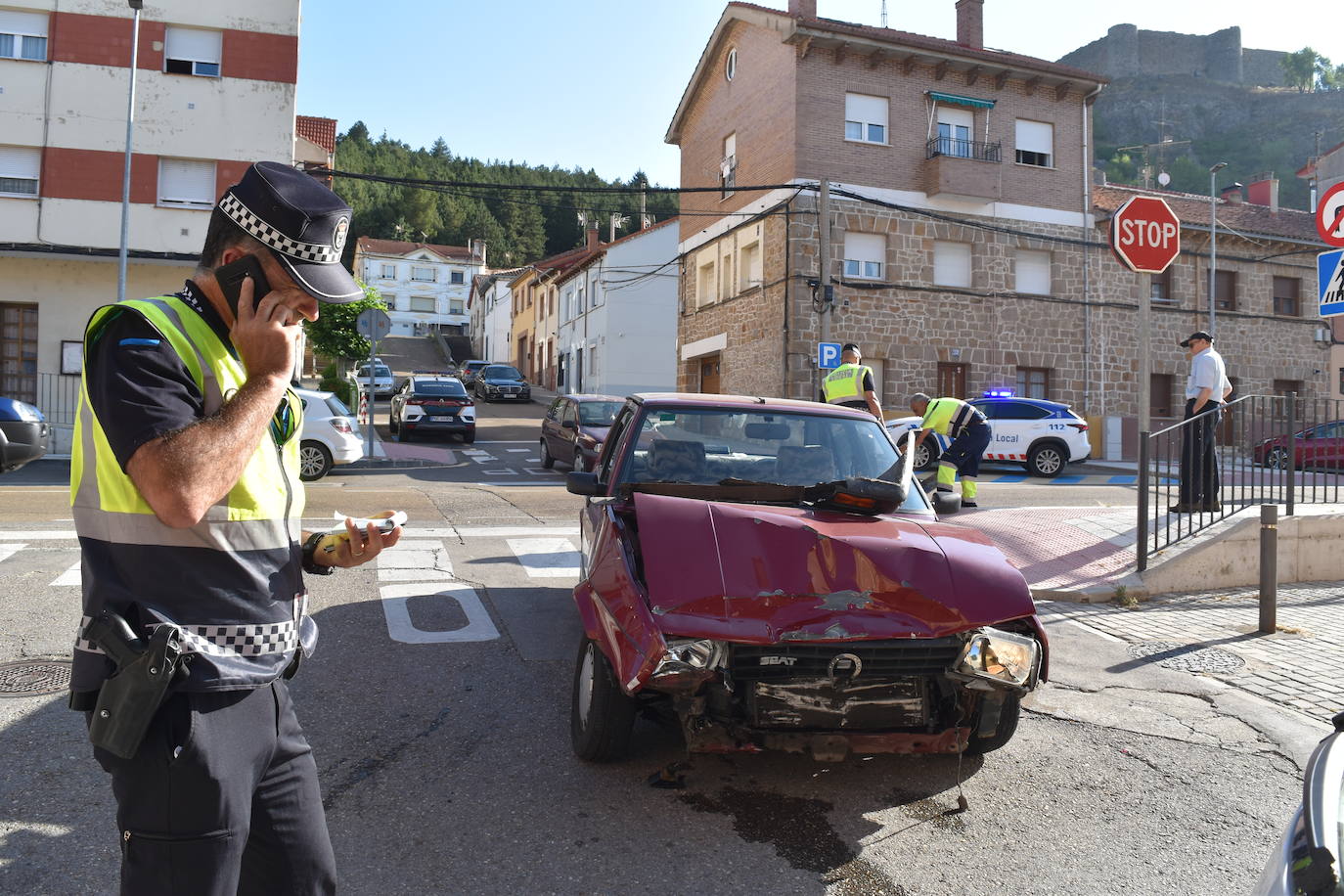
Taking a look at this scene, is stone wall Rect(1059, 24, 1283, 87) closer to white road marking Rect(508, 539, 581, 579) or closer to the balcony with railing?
the balcony with railing

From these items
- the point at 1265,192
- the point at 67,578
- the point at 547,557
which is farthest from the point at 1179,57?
the point at 67,578

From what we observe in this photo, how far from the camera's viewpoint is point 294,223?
6.02 feet

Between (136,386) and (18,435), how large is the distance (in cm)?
978

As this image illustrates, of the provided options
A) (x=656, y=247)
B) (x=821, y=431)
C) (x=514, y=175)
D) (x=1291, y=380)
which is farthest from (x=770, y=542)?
(x=514, y=175)

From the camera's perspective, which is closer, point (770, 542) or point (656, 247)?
point (770, 542)

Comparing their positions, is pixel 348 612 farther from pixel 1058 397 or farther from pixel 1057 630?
pixel 1058 397

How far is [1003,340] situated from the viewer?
26359 millimetres

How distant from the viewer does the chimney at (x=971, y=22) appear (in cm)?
2814

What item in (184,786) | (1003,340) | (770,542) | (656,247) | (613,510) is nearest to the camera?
(184,786)

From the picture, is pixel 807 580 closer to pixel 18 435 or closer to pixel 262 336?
pixel 262 336

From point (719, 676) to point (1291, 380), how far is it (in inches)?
1309

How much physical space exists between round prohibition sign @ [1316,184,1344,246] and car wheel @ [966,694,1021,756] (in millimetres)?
5081

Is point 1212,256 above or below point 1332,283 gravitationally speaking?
above

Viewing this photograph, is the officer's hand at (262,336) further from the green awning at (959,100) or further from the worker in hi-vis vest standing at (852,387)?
the green awning at (959,100)
